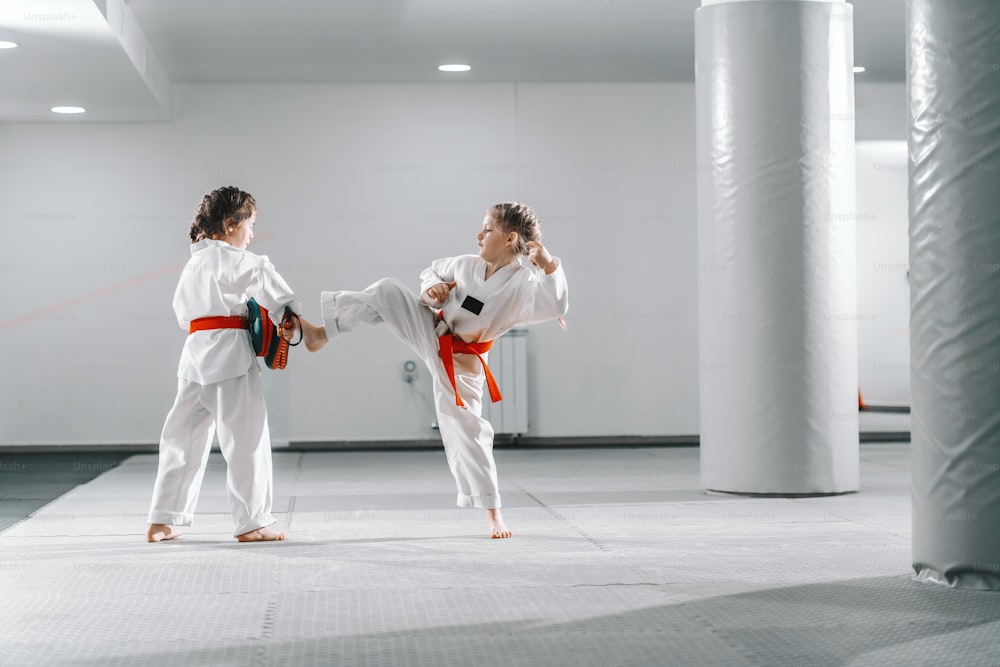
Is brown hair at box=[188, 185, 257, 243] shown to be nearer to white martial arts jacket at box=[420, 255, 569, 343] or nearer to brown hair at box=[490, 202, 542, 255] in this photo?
white martial arts jacket at box=[420, 255, 569, 343]

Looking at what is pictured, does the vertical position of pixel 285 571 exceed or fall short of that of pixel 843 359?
it falls short

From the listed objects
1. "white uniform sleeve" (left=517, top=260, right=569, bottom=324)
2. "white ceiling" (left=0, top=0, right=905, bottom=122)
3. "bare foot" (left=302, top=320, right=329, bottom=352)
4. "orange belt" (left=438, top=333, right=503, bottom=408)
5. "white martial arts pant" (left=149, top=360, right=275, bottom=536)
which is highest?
"white ceiling" (left=0, top=0, right=905, bottom=122)

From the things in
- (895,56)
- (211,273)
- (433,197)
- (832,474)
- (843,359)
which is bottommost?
(832,474)

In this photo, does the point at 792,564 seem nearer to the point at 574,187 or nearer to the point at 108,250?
the point at 574,187

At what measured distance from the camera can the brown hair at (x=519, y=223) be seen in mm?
→ 4641

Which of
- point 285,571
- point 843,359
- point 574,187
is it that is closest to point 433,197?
point 574,187

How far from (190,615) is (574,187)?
6905 mm

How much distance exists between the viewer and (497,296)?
456cm

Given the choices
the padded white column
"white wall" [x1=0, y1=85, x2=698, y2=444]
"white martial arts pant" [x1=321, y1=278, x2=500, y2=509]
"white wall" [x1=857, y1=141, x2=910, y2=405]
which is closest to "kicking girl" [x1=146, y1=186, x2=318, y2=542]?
"white martial arts pant" [x1=321, y1=278, x2=500, y2=509]

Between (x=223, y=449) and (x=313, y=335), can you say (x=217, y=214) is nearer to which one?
(x=313, y=335)

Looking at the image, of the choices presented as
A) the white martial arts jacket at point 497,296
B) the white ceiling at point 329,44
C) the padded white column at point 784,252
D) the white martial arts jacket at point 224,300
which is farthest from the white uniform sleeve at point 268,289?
the padded white column at point 784,252

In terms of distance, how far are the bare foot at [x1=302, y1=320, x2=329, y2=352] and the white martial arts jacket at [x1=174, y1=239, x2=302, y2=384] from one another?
0.26 ft

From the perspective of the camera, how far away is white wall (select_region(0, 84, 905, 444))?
9.32 m

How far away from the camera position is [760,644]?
283 cm
